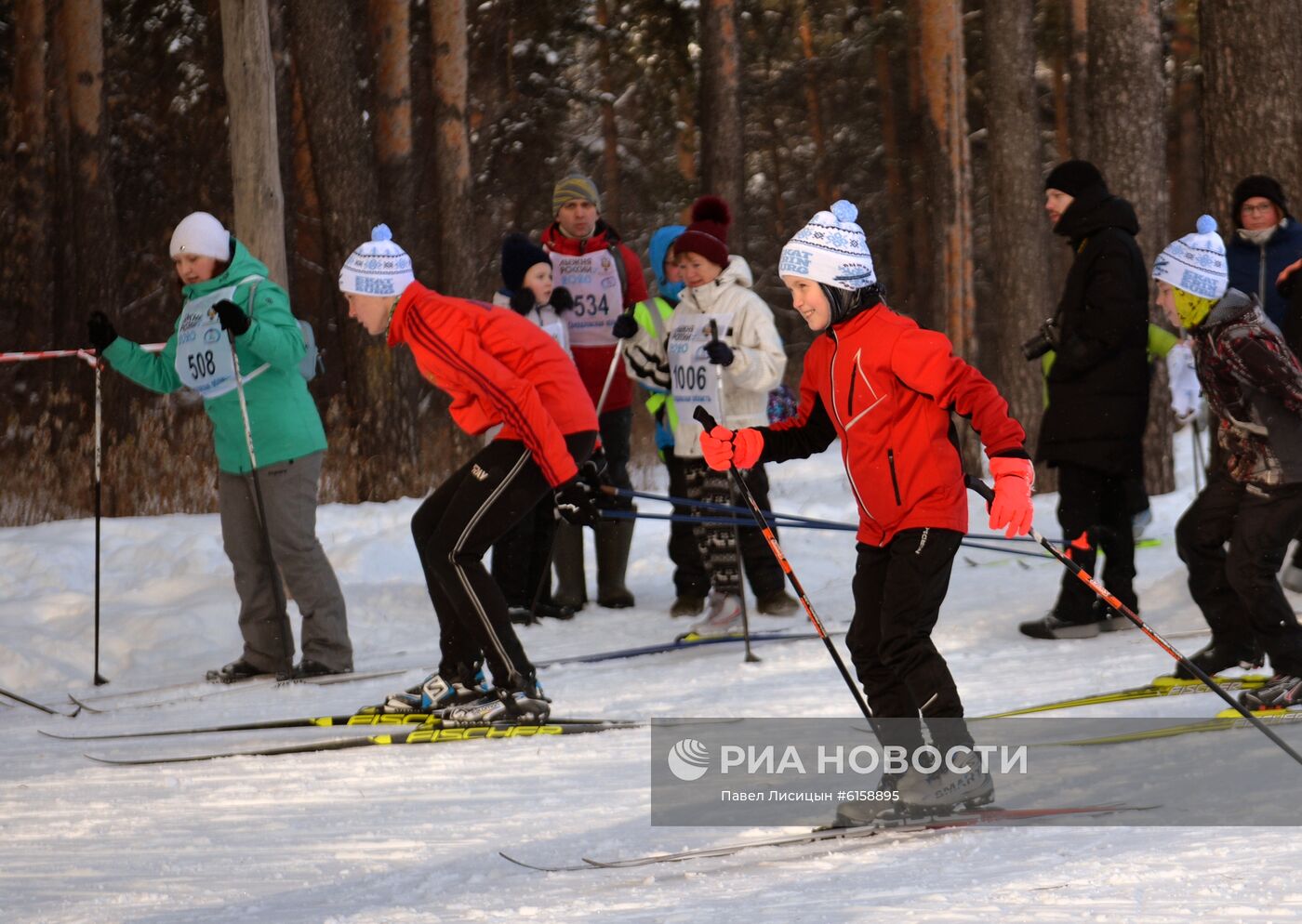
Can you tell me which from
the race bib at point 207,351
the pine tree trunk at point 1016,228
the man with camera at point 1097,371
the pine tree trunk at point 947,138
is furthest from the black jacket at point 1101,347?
the pine tree trunk at point 947,138

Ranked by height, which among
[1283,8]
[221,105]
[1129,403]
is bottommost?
[1129,403]

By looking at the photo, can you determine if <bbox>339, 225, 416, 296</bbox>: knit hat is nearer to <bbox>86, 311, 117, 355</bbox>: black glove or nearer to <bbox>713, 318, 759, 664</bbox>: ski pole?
<bbox>86, 311, 117, 355</bbox>: black glove

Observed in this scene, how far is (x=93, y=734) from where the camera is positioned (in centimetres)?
587

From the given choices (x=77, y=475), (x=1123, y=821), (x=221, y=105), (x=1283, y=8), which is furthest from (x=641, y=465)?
(x=1123, y=821)

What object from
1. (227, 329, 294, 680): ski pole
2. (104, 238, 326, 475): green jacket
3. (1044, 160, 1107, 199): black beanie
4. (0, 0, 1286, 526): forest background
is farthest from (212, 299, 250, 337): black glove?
(1044, 160, 1107, 199): black beanie

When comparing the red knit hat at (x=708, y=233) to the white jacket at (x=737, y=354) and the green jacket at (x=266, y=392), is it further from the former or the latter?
the green jacket at (x=266, y=392)

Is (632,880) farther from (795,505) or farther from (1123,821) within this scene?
(795,505)

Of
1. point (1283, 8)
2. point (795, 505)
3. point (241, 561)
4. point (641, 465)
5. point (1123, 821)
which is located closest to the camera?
point (1123, 821)

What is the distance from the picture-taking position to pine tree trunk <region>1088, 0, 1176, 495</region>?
36.0 feet

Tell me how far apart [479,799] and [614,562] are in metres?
3.79

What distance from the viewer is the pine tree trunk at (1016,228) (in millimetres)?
12609

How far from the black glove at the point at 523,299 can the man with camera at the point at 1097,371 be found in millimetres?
2339

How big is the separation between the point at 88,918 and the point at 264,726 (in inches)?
85.6

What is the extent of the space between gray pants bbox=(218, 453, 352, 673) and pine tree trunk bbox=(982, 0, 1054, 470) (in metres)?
7.00
